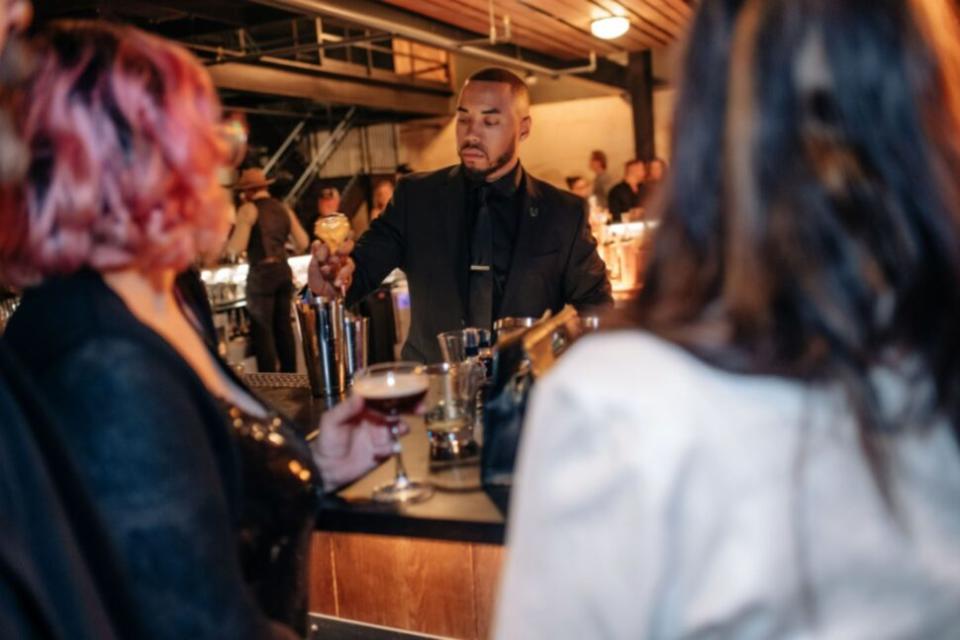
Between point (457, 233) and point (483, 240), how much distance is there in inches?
3.8

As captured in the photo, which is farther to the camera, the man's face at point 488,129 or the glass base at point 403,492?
the man's face at point 488,129

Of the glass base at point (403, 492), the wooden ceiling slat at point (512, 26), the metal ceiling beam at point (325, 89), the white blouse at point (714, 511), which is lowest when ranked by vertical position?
the glass base at point (403, 492)

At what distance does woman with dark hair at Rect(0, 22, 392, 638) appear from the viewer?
1120 millimetres

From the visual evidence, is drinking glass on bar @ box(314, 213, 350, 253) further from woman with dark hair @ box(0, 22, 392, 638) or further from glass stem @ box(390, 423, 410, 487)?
woman with dark hair @ box(0, 22, 392, 638)

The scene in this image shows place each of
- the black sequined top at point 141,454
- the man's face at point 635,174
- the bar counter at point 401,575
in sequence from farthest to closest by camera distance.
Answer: the man's face at point 635,174, the bar counter at point 401,575, the black sequined top at point 141,454

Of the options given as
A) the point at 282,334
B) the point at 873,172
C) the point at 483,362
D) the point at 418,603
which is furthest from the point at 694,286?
the point at 282,334

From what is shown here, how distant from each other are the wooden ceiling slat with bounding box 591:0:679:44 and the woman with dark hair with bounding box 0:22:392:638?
19.6ft

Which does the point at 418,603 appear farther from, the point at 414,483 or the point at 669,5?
the point at 669,5

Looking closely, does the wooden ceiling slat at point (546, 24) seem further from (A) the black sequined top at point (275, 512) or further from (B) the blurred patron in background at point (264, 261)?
(A) the black sequined top at point (275, 512)

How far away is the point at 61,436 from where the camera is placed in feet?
3.51

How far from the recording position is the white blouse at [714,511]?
29.8 inches

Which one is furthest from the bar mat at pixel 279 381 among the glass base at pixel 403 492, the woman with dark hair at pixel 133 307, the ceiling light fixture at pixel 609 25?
the ceiling light fixture at pixel 609 25

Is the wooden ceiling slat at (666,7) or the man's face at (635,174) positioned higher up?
the wooden ceiling slat at (666,7)

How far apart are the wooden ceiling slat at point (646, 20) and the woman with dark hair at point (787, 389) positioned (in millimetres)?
6295
